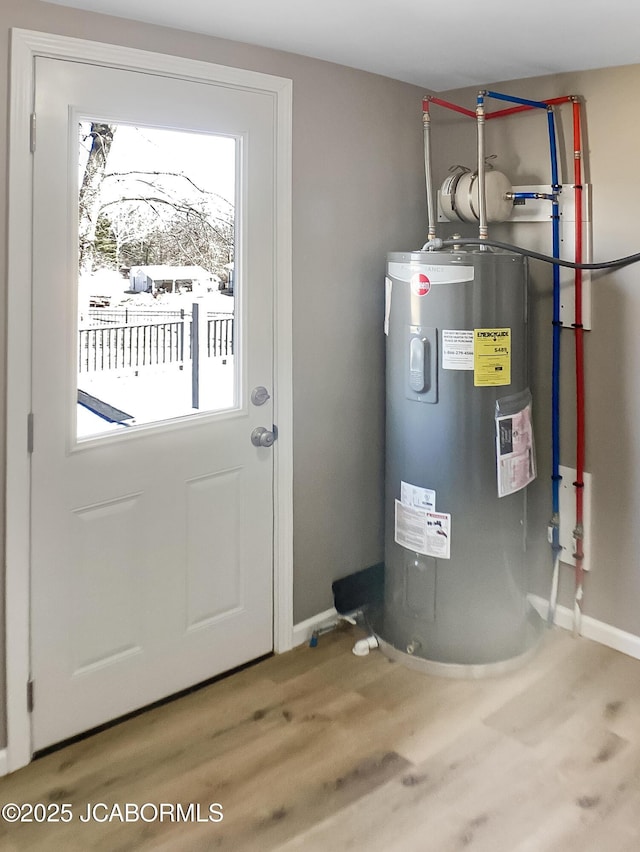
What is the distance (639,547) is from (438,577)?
73 centimetres

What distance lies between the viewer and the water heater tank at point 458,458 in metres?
2.51

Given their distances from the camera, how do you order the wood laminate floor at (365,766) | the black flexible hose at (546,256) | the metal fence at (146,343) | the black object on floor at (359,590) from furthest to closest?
1. the black object on floor at (359,590)
2. the black flexible hose at (546,256)
3. the metal fence at (146,343)
4. the wood laminate floor at (365,766)

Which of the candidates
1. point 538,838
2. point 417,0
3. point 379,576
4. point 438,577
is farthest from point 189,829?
point 417,0

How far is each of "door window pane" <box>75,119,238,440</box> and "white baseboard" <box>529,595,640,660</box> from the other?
1499mm

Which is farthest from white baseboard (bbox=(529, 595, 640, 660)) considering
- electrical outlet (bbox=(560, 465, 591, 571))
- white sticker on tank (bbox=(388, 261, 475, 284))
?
white sticker on tank (bbox=(388, 261, 475, 284))

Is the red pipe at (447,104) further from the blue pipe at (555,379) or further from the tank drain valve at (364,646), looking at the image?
the tank drain valve at (364,646)

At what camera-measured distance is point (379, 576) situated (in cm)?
312

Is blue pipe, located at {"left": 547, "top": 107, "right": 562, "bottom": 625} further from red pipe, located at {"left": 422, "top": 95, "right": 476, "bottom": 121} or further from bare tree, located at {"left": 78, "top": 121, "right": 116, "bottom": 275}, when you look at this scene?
bare tree, located at {"left": 78, "top": 121, "right": 116, "bottom": 275}

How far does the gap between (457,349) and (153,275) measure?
3.26ft

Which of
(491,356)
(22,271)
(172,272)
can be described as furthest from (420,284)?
(22,271)

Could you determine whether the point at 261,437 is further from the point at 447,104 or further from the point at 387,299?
the point at 447,104

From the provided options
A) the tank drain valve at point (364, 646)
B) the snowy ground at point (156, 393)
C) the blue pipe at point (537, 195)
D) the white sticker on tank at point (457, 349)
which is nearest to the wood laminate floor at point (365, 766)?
the tank drain valve at point (364, 646)

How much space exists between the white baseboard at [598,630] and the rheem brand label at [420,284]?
135 centimetres

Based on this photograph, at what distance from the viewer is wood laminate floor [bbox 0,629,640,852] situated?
6.36ft
